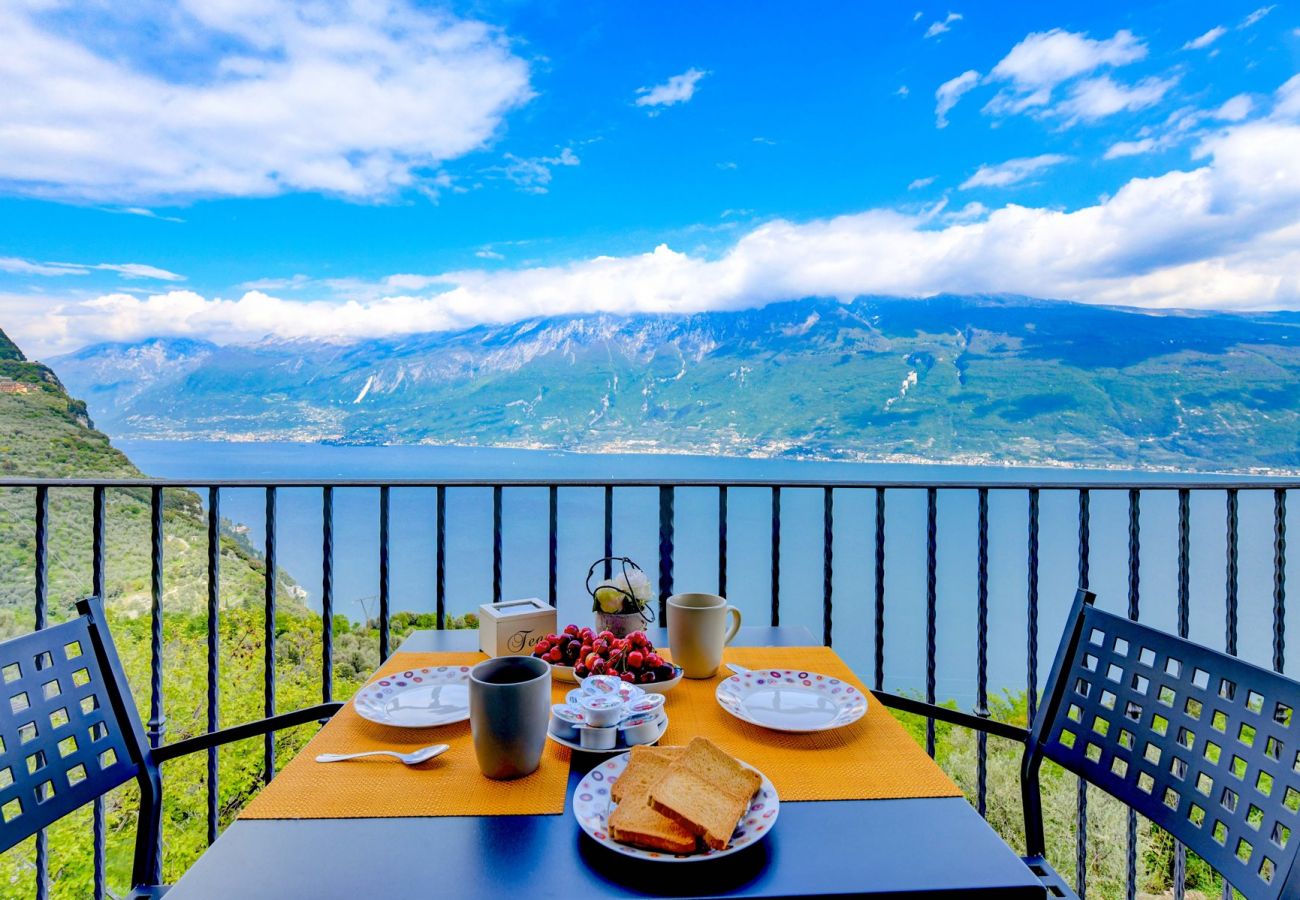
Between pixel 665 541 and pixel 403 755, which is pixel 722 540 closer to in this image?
pixel 665 541

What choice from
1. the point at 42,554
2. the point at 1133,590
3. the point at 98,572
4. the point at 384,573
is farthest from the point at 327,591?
the point at 1133,590

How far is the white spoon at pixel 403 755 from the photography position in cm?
86

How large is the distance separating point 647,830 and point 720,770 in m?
0.13

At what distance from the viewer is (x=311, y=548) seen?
352 cm

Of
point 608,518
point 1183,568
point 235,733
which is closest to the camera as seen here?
point 235,733

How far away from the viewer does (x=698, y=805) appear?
0.69 metres

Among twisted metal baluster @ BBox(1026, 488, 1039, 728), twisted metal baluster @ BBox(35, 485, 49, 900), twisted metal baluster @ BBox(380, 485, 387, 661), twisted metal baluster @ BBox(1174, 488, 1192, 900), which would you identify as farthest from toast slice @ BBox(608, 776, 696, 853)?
twisted metal baluster @ BBox(1174, 488, 1192, 900)

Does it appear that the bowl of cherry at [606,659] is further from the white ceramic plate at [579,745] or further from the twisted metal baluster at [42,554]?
the twisted metal baluster at [42,554]

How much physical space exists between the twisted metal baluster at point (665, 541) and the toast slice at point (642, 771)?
130 centimetres

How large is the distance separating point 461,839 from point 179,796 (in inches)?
600

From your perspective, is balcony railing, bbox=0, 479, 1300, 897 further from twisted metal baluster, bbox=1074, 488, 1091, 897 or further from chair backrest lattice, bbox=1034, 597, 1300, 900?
chair backrest lattice, bbox=1034, 597, 1300, 900

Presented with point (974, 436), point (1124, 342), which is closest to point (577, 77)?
point (974, 436)

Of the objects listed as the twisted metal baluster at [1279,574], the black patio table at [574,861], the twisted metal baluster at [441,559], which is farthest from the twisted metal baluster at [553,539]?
the twisted metal baluster at [1279,574]

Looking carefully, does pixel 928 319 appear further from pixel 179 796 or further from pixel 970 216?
pixel 179 796
